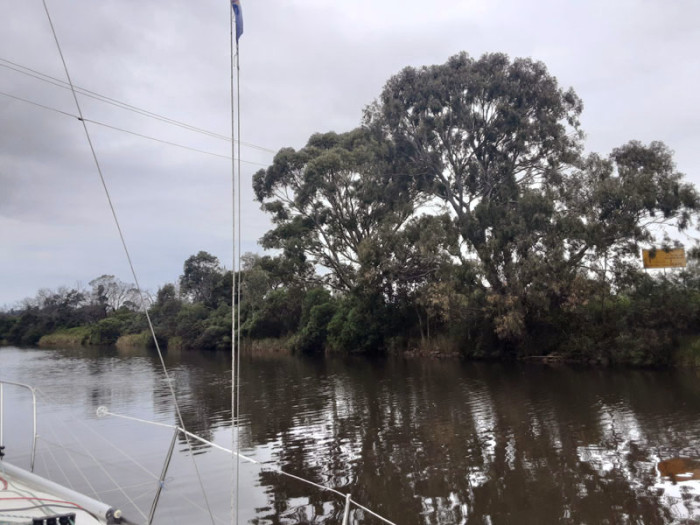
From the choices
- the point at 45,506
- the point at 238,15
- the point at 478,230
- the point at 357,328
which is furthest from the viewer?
the point at 357,328

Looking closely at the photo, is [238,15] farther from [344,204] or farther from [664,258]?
[344,204]

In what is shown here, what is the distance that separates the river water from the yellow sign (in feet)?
15.8

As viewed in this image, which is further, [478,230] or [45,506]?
[478,230]

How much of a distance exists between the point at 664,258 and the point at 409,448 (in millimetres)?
17362

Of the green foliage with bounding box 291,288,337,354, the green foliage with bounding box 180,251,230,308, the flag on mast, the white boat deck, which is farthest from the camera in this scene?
the green foliage with bounding box 180,251,230,308

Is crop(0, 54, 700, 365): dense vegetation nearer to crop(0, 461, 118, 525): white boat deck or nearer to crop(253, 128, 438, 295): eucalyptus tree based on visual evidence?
crop(253, 128, 438, 295): eucalyptus tree

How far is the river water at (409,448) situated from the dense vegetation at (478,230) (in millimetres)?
3814

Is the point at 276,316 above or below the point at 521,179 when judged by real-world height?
below

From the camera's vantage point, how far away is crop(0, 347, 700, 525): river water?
23.6 ft

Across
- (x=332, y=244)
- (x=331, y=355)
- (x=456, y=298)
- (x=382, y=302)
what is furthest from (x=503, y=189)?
(x=331, y=355)

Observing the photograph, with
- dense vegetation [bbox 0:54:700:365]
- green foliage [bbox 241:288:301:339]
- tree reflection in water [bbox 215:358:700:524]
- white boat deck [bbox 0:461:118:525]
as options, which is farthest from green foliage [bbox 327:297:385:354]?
white boat deck [bbox 0:461:118:525]

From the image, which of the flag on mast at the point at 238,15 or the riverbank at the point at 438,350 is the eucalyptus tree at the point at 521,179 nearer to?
the riverbank at the point at 438,350

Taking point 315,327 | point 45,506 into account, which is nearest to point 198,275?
point 315,327

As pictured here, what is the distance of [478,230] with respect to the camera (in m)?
26.9
